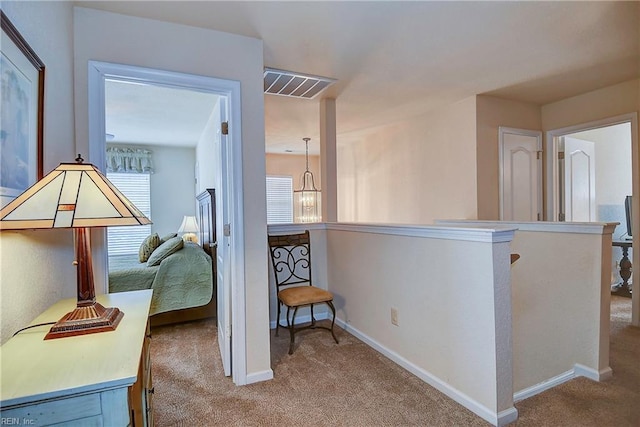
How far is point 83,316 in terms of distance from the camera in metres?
1.11

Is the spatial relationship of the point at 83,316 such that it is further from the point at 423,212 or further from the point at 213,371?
the point at 423,212

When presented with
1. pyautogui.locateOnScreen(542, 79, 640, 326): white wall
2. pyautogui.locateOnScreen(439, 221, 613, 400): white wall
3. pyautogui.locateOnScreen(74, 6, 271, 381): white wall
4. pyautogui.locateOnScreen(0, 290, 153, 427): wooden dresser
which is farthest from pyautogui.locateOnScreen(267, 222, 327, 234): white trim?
pyautogui.locateOnScreen(542, 79, 640, 326): white wall

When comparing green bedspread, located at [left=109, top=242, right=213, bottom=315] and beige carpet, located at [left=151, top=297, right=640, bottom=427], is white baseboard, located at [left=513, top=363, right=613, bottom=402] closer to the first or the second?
beige carpet, located at [left=151, top=297, right=640, bottom=427]

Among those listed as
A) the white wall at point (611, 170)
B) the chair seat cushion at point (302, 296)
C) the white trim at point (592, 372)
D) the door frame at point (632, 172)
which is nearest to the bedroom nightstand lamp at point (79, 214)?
the chair seat cushion at point (302, 296)

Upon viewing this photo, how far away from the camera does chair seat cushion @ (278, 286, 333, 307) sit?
2.57m

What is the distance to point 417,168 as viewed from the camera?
429cm

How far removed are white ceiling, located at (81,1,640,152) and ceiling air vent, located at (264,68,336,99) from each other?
89 mm

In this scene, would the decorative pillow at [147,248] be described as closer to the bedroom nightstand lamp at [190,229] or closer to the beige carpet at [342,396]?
the bedroom nightstand lamp at [190,229]

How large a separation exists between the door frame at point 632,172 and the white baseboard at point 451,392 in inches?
97.4

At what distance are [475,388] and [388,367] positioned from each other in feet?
2.17

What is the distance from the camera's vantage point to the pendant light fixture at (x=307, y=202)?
19.9 ft

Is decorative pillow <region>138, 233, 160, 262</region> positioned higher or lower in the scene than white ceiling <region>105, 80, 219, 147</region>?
lower

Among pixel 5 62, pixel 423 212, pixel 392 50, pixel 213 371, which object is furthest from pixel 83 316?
pixel 423 212

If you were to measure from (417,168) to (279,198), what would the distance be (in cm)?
A: 339
